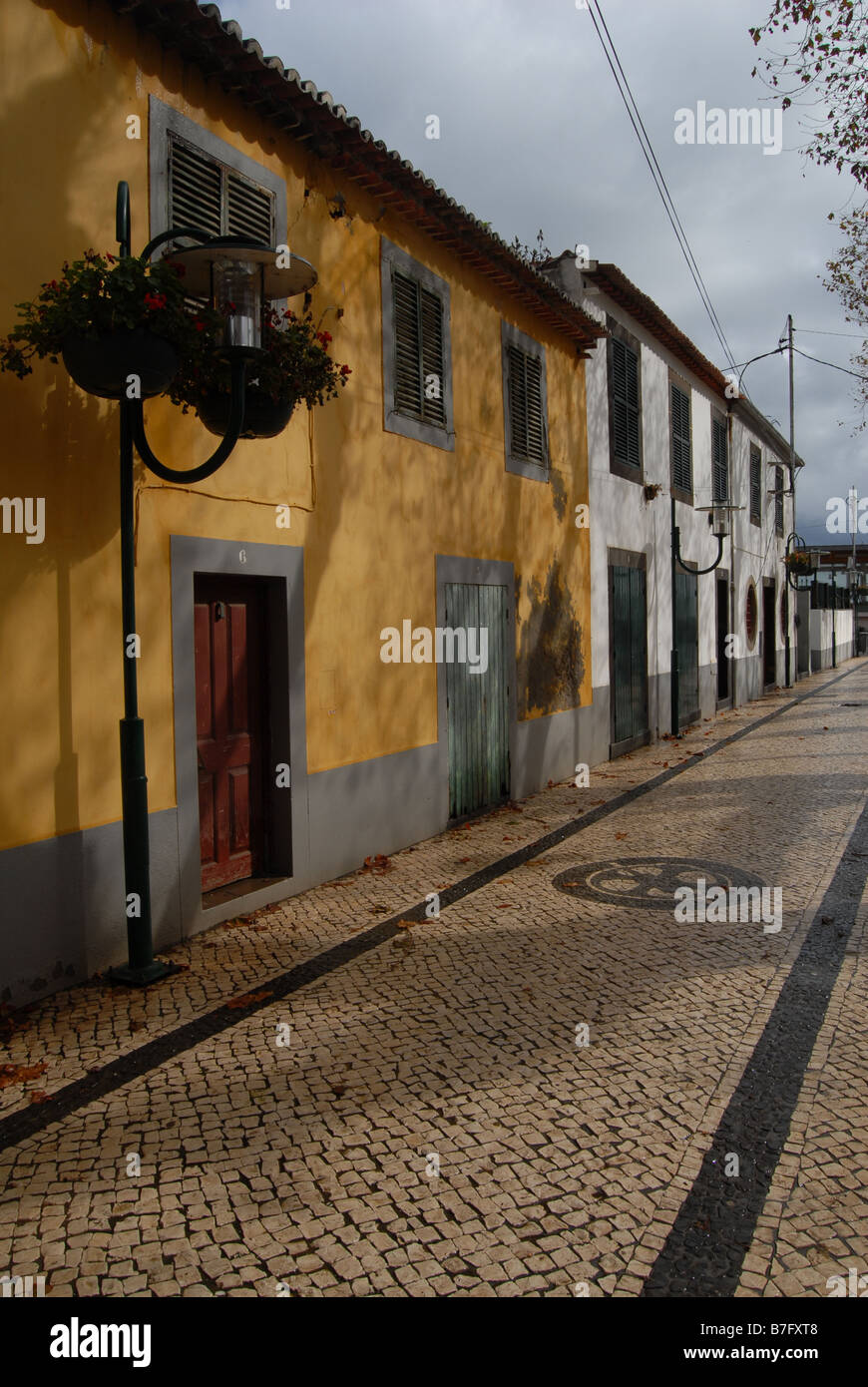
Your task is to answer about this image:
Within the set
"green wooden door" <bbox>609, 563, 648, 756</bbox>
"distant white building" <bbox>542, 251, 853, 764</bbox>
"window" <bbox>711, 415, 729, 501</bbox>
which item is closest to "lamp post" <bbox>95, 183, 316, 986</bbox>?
"distant white building" <bbox>542, 251, 853, 764</bbox>

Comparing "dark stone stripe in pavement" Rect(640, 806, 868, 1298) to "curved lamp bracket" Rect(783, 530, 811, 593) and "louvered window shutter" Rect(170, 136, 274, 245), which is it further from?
"curved lamp bracket" Rect(783, 530, 811, 593)

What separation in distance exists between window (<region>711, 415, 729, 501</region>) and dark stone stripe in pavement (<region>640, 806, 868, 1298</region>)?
50.4 feet

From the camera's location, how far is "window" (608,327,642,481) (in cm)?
1312

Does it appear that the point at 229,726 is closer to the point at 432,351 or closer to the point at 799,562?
the point at 432,351

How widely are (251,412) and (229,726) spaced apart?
6.63 feet

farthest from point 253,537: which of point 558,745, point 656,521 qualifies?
point 656,521

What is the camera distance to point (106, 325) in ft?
13.9

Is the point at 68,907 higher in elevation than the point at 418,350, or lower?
lower

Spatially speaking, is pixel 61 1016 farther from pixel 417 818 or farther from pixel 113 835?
pixel 417 818

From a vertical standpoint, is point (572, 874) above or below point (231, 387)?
below

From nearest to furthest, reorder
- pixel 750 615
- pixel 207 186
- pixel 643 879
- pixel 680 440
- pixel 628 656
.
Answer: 1. pixel 207 186
2. pixel 643 879
3. pixel 628 656
4. pixel 680 440
5. pixel 750 615

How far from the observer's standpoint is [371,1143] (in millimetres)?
3295
